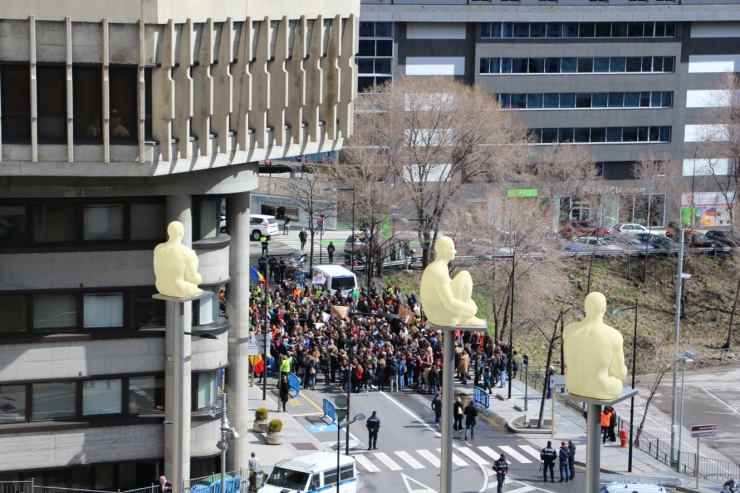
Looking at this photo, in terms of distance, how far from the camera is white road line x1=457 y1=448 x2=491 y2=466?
44213 millimetres

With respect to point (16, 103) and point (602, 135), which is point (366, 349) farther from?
point (602, 135)

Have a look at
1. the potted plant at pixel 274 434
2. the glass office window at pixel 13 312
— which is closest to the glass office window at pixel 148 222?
the glass office window at pixel 13 312

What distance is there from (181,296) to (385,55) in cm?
7447

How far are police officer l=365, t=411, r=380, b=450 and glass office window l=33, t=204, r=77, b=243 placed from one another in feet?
47.2

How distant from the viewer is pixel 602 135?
99.5 meters

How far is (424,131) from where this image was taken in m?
77.9

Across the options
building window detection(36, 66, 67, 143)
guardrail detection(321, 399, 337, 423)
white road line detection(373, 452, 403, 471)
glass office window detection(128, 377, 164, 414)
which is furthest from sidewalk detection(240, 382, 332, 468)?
building window detection(36, 66, 67, 143)

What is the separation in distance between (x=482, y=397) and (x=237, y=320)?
15.1m

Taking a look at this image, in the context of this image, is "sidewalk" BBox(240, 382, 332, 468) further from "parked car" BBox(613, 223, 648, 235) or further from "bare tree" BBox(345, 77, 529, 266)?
"parked car" BBox(613, 223, 648, 235)

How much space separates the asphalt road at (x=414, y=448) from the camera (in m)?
41.9

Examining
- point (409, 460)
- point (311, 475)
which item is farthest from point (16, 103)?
point (409, 460)

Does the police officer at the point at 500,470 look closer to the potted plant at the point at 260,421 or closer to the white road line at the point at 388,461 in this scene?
the white road line at the point at 388,461

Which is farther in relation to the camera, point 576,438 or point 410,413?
point 410,413

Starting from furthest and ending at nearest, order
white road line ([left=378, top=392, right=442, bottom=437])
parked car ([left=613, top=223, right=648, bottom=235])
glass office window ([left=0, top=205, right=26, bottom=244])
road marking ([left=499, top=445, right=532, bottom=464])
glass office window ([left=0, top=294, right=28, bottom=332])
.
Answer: parked car ([left=613, top=223, right=648, bottom=235])
white road line ([left=378, top=392, right=442, bottom=437])
road marking ([left=499, top=445, right=532, bottom=464])
glass office window ([left=0, top=294, right=28, bottom=332])
glass office window ([left=0, top=205, right=26, bottom=244])
